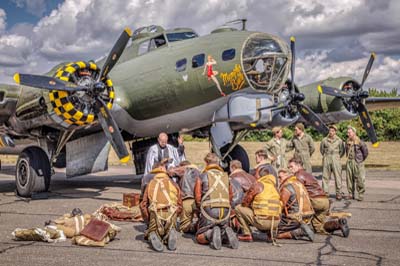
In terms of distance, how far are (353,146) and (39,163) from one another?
765 cm

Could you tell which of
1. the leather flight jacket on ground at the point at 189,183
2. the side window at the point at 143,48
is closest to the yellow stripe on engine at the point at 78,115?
the side window at the point at 143,48

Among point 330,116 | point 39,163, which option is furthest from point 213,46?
point 330,116

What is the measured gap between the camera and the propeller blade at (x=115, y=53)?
11289 mm

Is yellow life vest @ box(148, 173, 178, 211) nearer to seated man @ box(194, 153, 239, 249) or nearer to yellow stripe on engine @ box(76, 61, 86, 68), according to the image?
seated man @ box(194, 153, 239, 249)

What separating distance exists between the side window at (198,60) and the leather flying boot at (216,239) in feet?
17.3

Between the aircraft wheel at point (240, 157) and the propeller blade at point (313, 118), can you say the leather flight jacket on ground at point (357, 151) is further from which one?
the aircraft wheel at point (240, 157)

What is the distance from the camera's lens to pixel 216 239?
22.5 feet

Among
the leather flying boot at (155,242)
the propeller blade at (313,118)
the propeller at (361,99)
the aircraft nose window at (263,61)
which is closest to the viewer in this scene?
the leather flying boot at (155,242)

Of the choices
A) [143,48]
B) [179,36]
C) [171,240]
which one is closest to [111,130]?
[143,48]

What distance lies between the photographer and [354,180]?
1245 centimetres

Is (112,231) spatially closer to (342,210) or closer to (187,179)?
(187,179)

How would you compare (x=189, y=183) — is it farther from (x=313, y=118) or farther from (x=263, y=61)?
(x=313, y=118)

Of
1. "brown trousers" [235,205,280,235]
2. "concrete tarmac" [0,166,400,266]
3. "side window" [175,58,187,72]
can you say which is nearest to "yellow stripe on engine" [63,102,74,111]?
"concrete tarmac" [0,166,400,266]

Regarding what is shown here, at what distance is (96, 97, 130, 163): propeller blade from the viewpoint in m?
11.2
